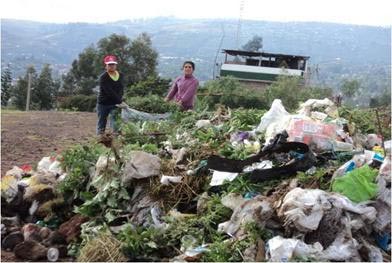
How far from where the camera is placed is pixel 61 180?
480cm

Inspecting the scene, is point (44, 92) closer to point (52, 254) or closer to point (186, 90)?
point (186, 90)

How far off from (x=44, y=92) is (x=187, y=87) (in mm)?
23621

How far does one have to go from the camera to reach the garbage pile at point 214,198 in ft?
10.9

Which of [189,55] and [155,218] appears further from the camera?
[189,55]

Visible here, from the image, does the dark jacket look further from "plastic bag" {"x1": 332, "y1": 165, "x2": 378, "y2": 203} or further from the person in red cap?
"plastic bag" {"x1": 332, "y1": 165, "x2": 378, "y2": 203}

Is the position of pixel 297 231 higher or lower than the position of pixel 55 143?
higher

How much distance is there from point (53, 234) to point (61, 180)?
88cm

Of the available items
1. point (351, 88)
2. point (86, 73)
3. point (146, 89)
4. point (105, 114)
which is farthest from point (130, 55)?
point (105, 114)

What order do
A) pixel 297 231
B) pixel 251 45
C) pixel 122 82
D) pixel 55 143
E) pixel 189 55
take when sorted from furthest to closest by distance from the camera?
1. pixel 251 45
2. pixel 189 55
3. pixel 55 143
4. pixel 122 82
5. pixel 297 231

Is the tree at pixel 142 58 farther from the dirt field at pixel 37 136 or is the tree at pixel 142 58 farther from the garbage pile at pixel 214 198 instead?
the garbage pile at pixel 214 198

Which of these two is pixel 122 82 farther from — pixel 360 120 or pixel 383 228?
pixel 383 228

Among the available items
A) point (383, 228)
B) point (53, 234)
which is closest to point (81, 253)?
point (53, 234)

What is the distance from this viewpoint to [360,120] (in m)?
6.05

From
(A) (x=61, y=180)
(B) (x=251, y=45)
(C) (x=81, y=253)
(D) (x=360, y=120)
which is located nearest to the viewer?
(C) (x=81, y=253)
